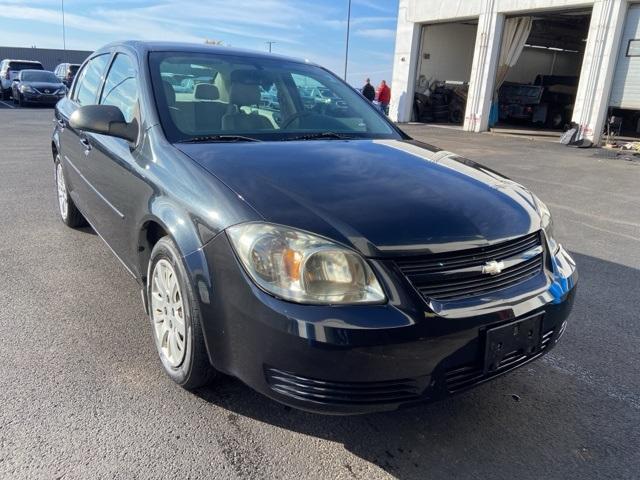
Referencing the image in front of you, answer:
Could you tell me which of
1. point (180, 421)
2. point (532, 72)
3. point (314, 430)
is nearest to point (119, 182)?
point (180, 421)

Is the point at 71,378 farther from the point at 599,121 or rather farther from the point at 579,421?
the point at 599,121

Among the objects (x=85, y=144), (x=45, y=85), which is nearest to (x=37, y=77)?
(x=45, y=85)

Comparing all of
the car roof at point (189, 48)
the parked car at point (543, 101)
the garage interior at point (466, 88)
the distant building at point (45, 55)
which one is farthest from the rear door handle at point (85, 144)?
the distant building at point (45, 55)

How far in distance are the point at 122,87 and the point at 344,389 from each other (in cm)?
251

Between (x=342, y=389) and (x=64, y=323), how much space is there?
2.06m

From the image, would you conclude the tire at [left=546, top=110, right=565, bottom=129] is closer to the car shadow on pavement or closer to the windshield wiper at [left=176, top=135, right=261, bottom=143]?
the car shadow on pavement

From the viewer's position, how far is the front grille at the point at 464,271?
199cm

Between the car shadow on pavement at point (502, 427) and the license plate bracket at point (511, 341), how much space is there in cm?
32

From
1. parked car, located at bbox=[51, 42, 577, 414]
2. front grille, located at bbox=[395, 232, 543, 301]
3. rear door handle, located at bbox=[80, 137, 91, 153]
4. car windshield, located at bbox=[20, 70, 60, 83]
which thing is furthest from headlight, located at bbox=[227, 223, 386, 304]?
car windshield, located at bbox=[20, 70, 60, 83]

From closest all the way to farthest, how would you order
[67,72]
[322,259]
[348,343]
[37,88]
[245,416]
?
1. [348,343]
2. [322,259]
3. [245,416]
4. [37,88]
5. [67,72]

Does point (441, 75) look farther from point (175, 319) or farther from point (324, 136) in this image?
point (175, 319)

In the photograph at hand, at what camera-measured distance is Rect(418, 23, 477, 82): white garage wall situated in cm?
2186

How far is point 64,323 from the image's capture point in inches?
126

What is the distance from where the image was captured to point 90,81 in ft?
14.2
